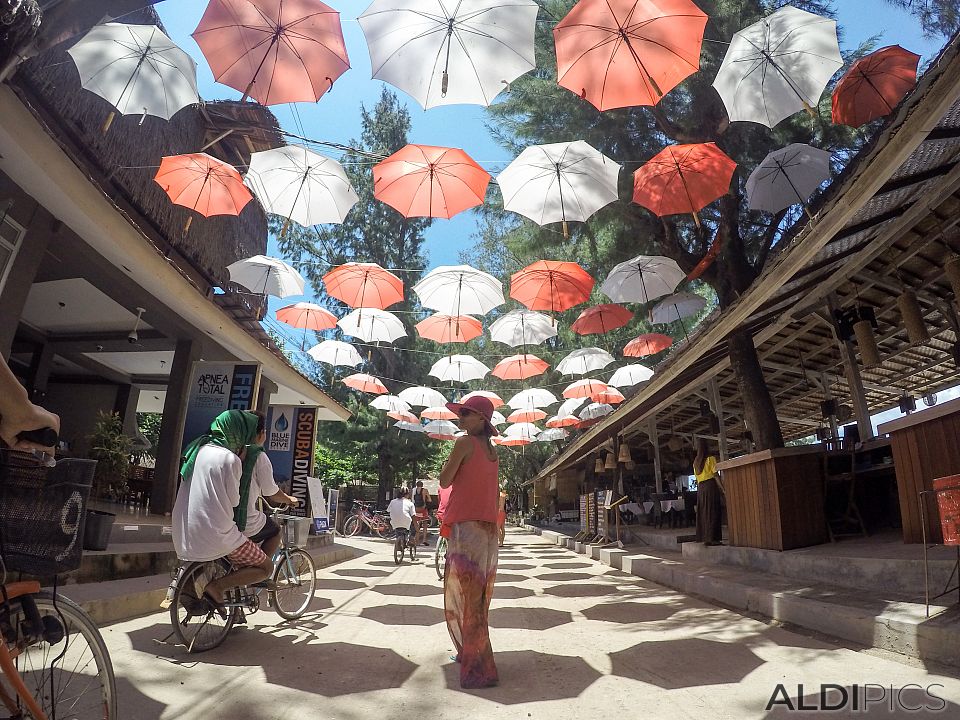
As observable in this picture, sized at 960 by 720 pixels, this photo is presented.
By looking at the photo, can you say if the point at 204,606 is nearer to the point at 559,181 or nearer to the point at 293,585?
the point at 293,585

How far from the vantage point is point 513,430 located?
75.3 ft

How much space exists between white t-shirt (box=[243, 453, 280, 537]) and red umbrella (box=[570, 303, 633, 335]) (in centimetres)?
909

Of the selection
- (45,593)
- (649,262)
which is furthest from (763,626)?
(649,262)

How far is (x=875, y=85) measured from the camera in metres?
7.47

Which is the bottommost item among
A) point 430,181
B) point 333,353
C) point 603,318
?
point 333,353

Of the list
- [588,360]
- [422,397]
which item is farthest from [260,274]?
[422,397]

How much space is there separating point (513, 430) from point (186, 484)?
63.7 ft

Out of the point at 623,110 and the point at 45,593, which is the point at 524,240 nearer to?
the point at 623,110

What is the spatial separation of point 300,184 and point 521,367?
8.22 m

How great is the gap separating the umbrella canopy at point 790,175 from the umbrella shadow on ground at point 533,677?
7.20m

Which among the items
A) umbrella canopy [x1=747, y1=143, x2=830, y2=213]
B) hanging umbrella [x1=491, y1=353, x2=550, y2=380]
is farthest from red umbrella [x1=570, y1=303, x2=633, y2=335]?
umbrella canopy [x1=747, y1=143, x2=830, y2=213]

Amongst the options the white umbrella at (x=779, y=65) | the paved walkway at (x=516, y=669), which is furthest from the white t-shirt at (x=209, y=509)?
the white umbrella at (x=779, y=65)

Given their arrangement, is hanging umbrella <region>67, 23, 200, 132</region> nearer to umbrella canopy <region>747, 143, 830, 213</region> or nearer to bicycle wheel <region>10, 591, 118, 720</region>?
bicycle wheel <region>10, 591, 118, 720</region>

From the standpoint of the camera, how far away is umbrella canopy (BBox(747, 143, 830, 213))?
26.7 feet
